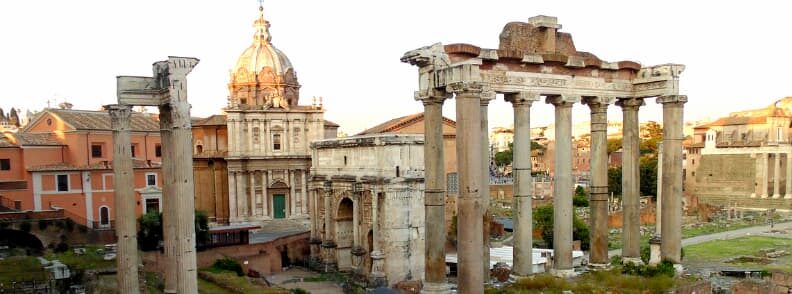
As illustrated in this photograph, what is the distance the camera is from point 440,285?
14.4 meters

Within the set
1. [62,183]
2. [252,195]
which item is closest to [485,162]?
Answer: [62,183]

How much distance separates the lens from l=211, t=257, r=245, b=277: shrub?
99.4 feet

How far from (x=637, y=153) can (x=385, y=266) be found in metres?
15.9

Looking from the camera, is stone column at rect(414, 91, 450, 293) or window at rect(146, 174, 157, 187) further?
window at rect(146, 174, 157, 187)

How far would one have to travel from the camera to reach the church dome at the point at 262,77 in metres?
43.8

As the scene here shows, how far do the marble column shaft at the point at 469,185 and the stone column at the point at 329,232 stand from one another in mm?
21687

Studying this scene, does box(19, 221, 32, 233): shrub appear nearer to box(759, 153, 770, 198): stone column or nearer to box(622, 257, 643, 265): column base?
box(622, 257, 643, 265): column base

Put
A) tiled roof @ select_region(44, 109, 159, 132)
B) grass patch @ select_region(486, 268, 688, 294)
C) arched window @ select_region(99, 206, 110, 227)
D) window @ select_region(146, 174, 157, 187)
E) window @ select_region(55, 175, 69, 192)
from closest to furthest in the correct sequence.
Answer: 1. grass patch @ select_region(486, 268, 688, 294)
2. window @ select_region(55, 175, 69, 192)
3. arched window @ select_region(99, 206, 110, 227)
4. tiled roof @ select_region(44, 109, 159, 132)
5. window @ select_region(146, 174, 157, 187)

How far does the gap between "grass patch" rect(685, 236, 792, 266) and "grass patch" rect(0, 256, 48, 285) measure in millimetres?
33451

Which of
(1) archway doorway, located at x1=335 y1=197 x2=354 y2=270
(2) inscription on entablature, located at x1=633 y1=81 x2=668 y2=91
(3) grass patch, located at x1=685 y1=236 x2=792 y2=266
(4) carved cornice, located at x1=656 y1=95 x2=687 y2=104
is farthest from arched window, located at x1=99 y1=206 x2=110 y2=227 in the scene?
(3) grass patch, located at x1=685 y1=236 x2=792 y2=266

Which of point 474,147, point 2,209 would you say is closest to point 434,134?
point 474,147

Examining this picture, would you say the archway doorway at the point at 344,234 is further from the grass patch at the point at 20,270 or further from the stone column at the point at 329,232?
the grass patch at the point at 20,270

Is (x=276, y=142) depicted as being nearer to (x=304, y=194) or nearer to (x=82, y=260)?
(x=304, y=194)

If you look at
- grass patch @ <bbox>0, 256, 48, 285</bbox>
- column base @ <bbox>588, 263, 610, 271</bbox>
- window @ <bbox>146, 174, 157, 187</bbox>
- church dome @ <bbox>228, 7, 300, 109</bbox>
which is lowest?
grass patch @ <bbox>0, 256, 48, 285</bbox>
